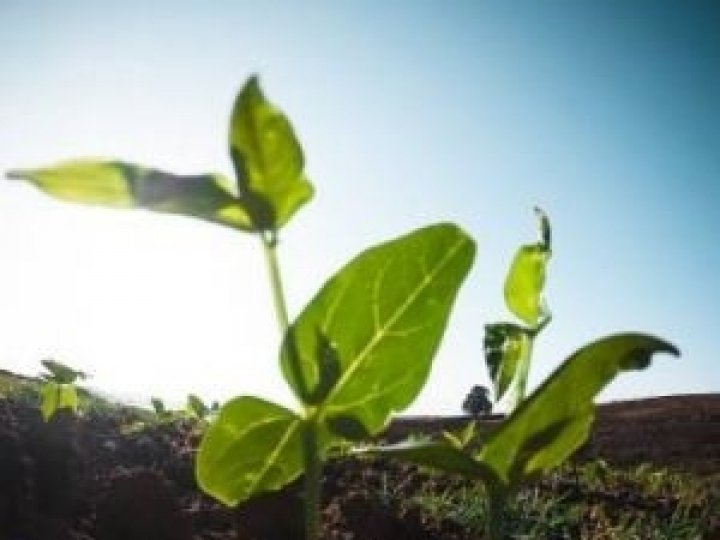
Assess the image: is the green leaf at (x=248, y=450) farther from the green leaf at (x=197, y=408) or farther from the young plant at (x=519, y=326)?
the green leaf at (x=197, y=408)

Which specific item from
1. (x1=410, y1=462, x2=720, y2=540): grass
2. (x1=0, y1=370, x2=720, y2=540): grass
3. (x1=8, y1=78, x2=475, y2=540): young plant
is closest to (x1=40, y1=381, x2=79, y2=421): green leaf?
(x1=0, y1=370, x2=720, y2=540): grass

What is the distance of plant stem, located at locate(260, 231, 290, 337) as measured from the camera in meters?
0.87

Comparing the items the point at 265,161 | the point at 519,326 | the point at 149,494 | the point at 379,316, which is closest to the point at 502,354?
the point at 519,326

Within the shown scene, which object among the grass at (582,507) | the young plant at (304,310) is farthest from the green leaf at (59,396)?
the young plant at (304,310)

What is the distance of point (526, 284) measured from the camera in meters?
1.28

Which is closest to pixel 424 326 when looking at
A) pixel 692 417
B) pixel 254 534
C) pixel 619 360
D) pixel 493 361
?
pixel 619 360

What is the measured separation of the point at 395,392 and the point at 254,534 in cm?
361

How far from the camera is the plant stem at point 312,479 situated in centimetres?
88

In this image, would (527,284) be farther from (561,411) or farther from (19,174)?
(19,174)

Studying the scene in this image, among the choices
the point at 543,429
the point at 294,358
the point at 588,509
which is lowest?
the point at 588,509

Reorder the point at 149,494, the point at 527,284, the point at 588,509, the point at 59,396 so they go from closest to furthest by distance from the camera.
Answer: the point at 527,284 < the point at 149,494 < the point at 588,509 < the point at 59,396

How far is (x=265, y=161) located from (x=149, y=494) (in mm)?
4096

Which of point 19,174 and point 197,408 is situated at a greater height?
point 19,174

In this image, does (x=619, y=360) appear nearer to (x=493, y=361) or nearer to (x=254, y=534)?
(x=493, y=361)
